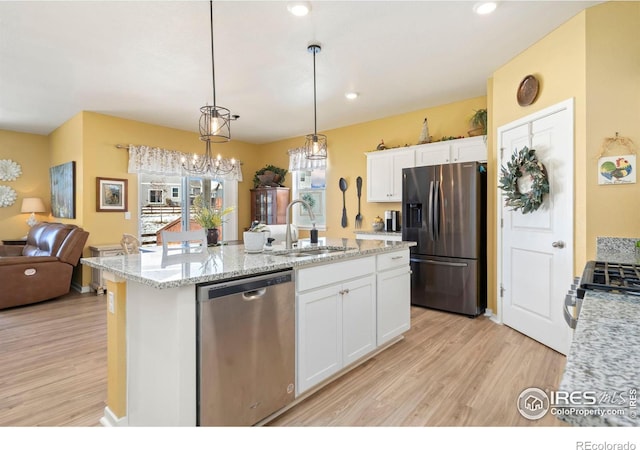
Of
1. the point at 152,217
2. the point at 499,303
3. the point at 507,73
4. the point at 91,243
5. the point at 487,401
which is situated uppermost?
the point at 507,73

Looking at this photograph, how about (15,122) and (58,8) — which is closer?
(58,8)

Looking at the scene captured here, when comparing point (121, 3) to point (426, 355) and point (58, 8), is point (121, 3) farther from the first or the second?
point (426, 355)

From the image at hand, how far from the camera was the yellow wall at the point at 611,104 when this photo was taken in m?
2.37

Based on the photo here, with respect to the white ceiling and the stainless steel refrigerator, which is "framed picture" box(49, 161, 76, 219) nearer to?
the white ceiling

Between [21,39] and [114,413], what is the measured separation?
10.1 ft

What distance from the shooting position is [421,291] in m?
4.13

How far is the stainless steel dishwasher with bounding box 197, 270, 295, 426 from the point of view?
62.6 inches

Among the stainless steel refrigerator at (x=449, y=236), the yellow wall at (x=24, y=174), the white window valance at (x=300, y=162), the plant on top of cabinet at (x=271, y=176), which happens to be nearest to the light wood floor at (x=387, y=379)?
the stainless steel refrigerator at (x=449, y=236)

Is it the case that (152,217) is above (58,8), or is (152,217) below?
below

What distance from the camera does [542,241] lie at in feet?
9.80

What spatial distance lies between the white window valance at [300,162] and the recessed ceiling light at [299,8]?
357 cm

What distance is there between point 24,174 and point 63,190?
133 cm

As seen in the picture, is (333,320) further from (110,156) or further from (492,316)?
(110,156)

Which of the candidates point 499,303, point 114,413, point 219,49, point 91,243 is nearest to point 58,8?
point 219,49
